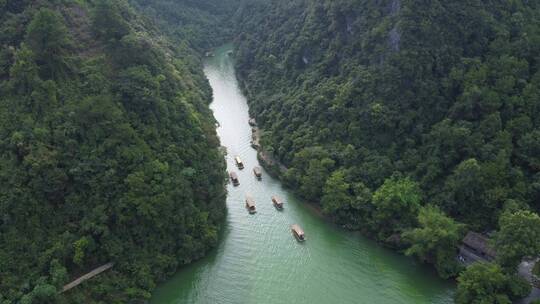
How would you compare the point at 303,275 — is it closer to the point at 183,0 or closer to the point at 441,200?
the point at 441,200

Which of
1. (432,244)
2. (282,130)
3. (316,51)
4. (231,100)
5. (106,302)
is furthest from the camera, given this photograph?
(231,100)

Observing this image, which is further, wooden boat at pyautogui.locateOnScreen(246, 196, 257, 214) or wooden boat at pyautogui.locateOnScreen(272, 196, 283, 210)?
wooden boat at pyautogui.locateOnScreen(272, 196, 283, 210)

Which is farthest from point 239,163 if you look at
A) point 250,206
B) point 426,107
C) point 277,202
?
point 426,107

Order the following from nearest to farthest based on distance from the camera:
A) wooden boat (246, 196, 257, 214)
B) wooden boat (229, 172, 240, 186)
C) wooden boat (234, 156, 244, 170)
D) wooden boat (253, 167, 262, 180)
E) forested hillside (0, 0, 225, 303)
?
forested hillside (0, 0, 225, 303), wooden boat (246, 196, 257, 214), wooden boat (229, 172, 240, 186), wooden boat (253, 167, 262, 180), wooden boat (234, 156, 244, 170)

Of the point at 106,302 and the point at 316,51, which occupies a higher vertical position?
the point at 316,51

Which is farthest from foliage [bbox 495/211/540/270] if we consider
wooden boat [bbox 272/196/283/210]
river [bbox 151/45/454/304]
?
wooden boat [bbox 272/196/283/210]

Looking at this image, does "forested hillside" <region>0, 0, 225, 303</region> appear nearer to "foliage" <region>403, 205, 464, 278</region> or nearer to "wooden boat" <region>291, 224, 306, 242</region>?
"wooden boat" <region>291, 224, 306, 242</region>

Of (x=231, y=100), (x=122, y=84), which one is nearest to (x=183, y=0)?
(x=231, y=100)
